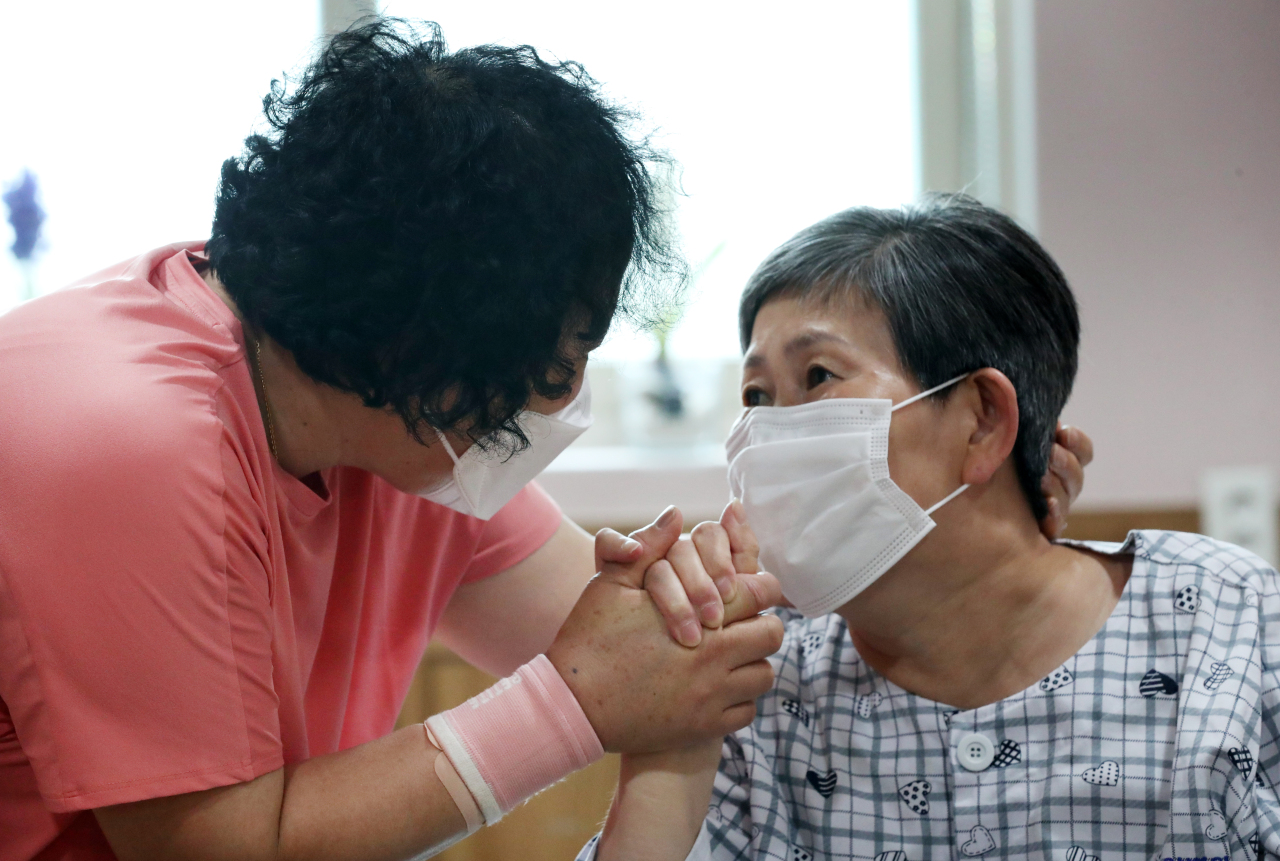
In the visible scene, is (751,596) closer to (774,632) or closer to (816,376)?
(774,632)

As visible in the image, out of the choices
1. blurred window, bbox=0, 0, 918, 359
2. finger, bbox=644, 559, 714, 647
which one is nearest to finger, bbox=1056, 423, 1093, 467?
finger, bbox=644, 559, 714, 647

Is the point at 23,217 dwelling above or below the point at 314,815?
above

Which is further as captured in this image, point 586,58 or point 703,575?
point 586,58

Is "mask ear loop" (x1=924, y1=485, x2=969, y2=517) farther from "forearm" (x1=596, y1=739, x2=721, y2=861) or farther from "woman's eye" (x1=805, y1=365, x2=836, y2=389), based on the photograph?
"forearm" (x1=596, y1=739, x2=721, y2=861)

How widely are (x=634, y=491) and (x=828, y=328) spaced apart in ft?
3.84

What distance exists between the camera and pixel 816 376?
A: 119 centimetres

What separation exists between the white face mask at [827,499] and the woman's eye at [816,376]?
29 millimetres

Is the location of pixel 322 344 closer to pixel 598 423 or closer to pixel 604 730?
pixel 604 730

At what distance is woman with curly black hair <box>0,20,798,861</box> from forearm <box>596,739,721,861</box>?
0.33 feet

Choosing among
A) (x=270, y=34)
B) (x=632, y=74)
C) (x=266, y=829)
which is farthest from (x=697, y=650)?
(x=270, y=34)

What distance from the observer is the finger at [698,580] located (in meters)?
1.05

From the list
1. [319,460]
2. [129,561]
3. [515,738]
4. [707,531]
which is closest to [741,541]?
[707,531]

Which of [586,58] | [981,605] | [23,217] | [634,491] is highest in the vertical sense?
[586,58]

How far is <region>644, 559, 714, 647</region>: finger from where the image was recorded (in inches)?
40.2
